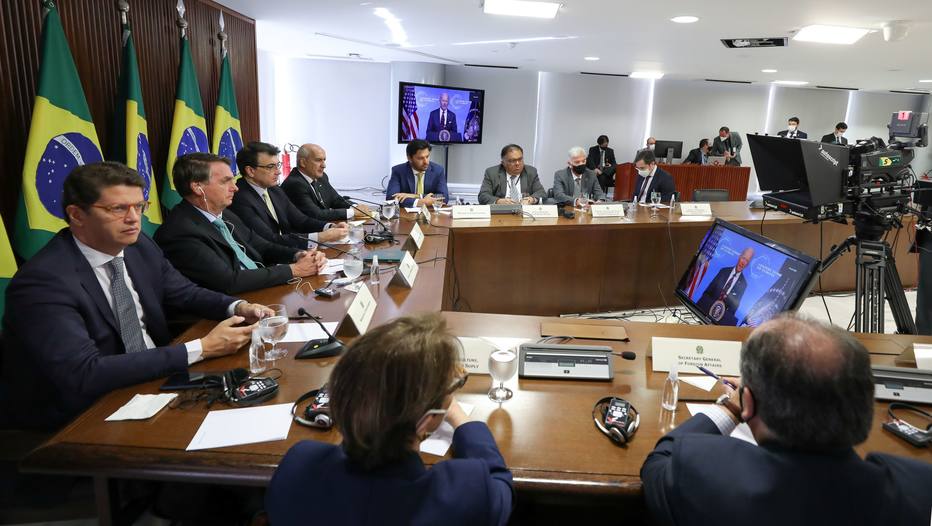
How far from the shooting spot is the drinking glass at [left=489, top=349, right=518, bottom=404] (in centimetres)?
130

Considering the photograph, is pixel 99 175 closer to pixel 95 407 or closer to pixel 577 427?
pixel 95 407

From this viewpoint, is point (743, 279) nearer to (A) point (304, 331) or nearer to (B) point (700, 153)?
(A) point (304, 331)

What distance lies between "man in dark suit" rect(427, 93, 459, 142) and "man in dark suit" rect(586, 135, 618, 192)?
2704 millimetres

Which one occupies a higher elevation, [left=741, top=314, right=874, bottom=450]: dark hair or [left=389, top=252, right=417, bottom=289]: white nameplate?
[left=741, top=314, right=874, bottom=450]: dark hair


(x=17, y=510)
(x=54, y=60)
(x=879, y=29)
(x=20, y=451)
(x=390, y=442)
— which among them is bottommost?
(x=17, y=510)

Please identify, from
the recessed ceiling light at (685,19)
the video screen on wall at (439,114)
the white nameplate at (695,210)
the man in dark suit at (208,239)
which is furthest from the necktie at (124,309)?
the video screen on wall at (439,114)

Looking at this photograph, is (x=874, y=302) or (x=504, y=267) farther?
(x=504, y=267)

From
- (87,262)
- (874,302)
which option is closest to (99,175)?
(87,262)

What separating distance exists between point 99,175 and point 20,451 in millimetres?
816

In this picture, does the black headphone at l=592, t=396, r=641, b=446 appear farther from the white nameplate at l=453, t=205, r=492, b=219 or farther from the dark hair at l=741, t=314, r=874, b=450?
the white nameplate at l=453, t=205, r=492, b=219

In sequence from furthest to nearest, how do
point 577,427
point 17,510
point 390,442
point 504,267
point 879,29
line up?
1. point 879,29
2. point 504,267
3. point 17,510
4. point 577,427
5. point 390,442

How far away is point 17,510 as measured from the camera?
144 cm

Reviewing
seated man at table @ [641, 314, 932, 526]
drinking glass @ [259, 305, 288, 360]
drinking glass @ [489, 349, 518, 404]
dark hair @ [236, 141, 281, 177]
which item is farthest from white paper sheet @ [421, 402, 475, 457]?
dark hair @ [236, 141, 281, 177]

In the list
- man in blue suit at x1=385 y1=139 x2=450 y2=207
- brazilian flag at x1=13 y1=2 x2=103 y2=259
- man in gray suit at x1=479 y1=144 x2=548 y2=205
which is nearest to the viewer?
brazilian flag at x1=13 y1=2 x2=103 y2=259
